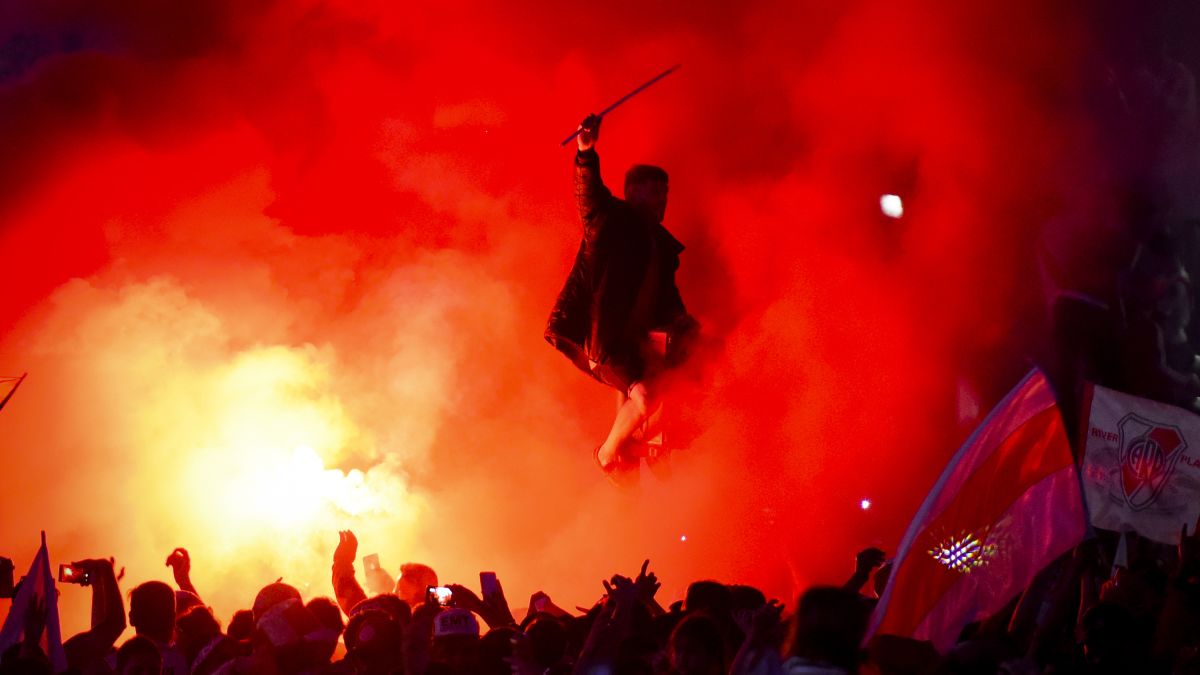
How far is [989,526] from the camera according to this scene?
14.2ft

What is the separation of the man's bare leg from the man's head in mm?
990

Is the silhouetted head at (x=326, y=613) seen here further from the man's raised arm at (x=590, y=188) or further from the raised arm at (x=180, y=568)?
the man's raised arm at (x=590, y=188)

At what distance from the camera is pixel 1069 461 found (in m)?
4.39

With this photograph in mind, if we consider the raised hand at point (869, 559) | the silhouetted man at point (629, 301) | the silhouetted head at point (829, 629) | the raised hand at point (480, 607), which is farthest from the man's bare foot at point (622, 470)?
the silhouetted head at point (829, 629)

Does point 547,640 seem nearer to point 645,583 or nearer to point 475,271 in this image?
point 645,583

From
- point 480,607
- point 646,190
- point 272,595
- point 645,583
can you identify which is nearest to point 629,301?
point 646,190

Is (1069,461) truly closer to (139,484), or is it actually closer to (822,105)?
(822,105)

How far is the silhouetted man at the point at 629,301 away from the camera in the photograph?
285 inches

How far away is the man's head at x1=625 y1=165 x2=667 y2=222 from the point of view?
7.35 metres

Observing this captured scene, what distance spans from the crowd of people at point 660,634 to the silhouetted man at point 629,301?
6.63 ft

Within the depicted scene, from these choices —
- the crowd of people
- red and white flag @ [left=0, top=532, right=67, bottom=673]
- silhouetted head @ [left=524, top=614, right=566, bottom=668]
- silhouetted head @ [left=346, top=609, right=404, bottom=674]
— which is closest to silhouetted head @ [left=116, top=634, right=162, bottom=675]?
the crowd of people

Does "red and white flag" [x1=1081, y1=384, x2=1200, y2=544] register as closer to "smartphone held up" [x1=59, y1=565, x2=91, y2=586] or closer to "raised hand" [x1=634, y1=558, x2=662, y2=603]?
"raised hand" [x1=634, y1=558, x2=662, y2=603]

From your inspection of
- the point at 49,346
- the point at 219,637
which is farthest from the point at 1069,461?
the point at 49,346

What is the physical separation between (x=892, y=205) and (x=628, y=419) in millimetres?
3383
